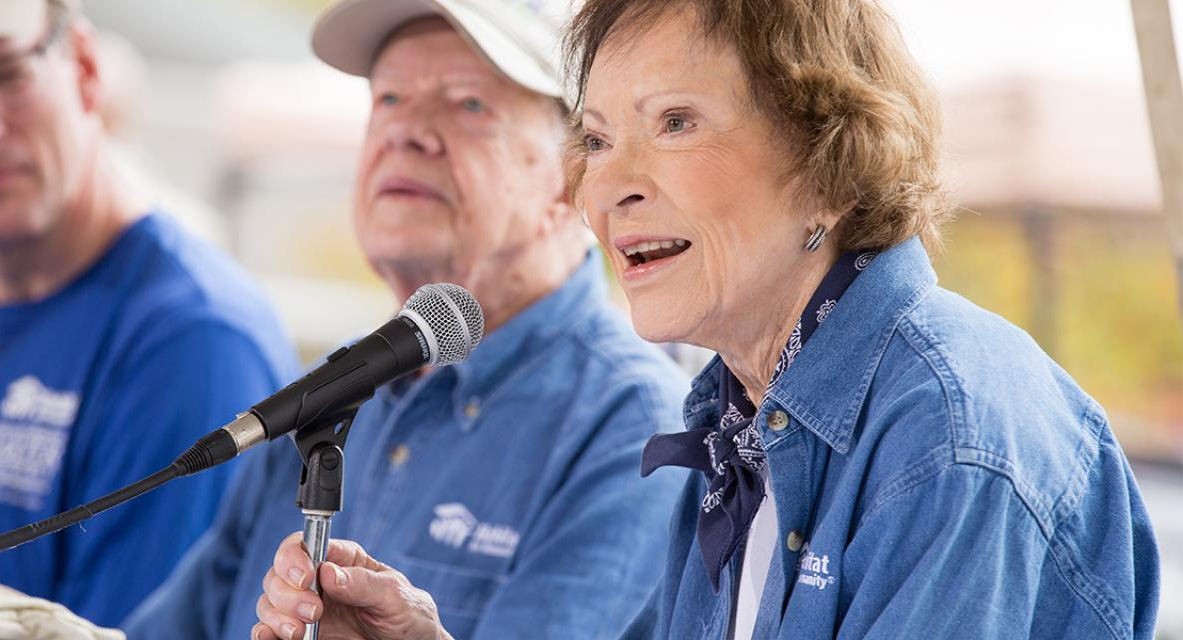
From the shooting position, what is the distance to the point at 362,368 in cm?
132

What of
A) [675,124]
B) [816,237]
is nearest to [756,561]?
[816,237]

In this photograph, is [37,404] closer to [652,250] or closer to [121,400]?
[121,400]

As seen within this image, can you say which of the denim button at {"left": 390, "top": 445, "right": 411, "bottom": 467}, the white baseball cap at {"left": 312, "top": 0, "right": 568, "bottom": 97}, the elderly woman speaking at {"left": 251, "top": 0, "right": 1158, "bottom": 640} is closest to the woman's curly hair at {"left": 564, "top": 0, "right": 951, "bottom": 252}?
the elderly woman speaking at {"left": 251, "top": 0, "right": 1158, "bottom": 640}

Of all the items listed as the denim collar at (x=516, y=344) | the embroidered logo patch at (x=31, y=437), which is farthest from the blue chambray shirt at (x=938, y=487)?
the embroidered logo patch at (x=31, y=437)

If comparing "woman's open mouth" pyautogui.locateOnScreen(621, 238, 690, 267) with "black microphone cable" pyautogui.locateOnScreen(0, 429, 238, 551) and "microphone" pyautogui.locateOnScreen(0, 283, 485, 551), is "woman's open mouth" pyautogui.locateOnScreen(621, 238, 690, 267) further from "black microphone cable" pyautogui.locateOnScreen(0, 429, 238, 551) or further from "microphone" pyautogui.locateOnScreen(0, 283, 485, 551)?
"black microphone cable" pyautogui.locateOnScreen(0, 429, 238, 551)

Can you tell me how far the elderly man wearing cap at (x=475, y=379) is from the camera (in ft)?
6.75

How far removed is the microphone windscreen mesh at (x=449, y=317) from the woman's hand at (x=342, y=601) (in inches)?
10.0

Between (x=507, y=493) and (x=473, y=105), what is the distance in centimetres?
69

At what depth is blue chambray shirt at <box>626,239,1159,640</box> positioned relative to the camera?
3.75ft

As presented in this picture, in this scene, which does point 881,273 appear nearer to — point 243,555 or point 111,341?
point 243,555

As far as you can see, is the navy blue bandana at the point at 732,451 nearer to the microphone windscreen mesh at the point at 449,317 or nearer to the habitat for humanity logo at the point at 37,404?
the microphone windscreen mesh at the point at 449,317

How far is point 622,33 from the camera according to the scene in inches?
60.5

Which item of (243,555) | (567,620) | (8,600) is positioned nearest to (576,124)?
(567,620)

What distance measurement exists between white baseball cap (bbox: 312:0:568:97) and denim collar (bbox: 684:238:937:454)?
957 millimetres
